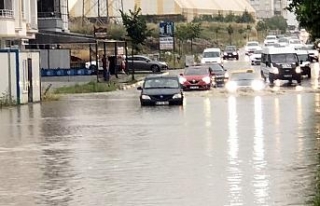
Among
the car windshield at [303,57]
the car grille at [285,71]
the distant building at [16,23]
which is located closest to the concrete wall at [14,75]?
the distant building at [16,23]

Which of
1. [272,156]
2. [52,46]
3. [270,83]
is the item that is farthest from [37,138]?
[52,46]

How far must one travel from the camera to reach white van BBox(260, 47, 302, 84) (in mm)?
54188

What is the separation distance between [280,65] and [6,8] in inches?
691

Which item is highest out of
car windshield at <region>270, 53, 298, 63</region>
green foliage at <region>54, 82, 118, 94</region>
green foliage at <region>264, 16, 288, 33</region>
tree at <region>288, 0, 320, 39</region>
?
green foliage at <region>264, 16, 288, 33</region>

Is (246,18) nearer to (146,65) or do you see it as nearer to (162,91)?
(146,65)

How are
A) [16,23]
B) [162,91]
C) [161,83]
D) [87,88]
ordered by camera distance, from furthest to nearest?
1. [16,23]
2. [87,88]
3. [161,83]
4. [162,91]

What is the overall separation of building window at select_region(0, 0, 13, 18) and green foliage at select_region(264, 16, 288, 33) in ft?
409

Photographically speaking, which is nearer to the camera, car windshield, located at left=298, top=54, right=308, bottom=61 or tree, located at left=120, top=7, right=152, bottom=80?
A: car windshield, located at left=298, top=54, right=308, bottom=61

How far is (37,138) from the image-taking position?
24031mm

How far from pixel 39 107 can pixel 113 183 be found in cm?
2409

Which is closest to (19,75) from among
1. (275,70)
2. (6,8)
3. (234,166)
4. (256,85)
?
(256,85)

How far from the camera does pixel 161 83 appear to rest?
38.4 meters

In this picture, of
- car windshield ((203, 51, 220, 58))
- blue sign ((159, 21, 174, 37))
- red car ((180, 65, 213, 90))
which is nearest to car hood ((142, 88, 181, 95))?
red car ((180, 65, 213, 90))

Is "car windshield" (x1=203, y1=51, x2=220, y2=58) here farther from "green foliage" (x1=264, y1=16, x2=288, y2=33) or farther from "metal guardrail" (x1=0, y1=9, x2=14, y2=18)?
"green foliage" (x1=264, y1=16, x2=288, y2=33)
